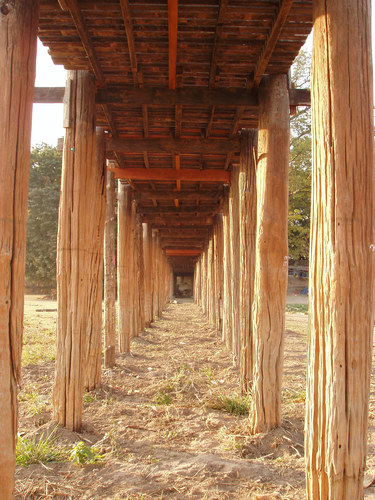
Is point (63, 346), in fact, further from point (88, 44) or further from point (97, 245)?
point (88, 44)

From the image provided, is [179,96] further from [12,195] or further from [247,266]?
[12,195]

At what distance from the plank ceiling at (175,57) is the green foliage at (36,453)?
4.02 metres

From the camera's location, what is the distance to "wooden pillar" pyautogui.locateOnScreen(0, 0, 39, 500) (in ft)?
9.86

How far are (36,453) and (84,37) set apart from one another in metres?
4.07

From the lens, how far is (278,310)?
5230 mm

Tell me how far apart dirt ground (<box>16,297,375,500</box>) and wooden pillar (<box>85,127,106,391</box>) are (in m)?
0.35

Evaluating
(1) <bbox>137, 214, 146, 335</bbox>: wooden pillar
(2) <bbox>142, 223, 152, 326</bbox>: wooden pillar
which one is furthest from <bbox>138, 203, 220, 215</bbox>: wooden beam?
(2) <bbox>142, 223, 152, 326</bbox>: wooden pillar

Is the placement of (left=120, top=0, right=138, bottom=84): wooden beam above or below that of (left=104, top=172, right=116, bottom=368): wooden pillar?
A: above

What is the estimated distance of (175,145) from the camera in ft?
25.5

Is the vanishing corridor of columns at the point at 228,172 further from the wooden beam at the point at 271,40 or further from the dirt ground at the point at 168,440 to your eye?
the dirt ground at the point at 168,440

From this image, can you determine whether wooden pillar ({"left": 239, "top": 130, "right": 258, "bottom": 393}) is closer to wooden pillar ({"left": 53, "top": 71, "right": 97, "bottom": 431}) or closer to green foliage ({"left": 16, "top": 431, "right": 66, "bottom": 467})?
wooden pillar ({"left": 53, "top": 71, "right": 97, "bottom": 431})

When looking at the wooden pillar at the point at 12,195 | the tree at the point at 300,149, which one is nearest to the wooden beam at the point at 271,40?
the wooden pillar at the point at 12,195

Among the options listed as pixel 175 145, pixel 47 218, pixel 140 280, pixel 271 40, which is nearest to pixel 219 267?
pixel 140 280

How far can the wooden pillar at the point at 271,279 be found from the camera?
17.0 feet
